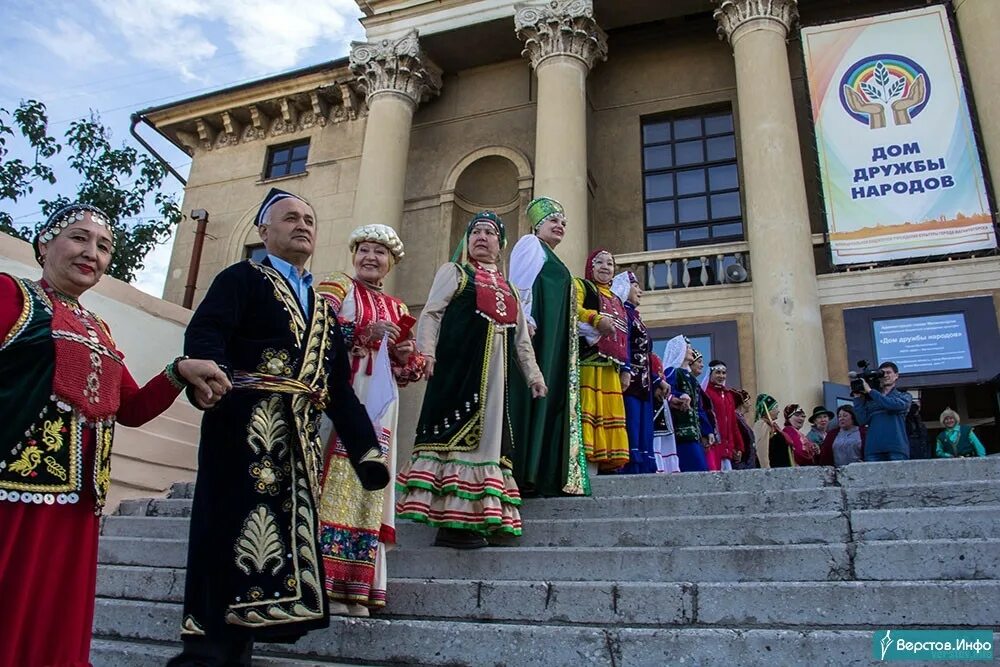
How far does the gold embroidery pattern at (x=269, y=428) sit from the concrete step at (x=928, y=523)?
9.56ft

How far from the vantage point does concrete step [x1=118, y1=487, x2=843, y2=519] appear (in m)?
4.34

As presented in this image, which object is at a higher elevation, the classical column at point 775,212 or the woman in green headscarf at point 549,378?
the classical column at point 775,212

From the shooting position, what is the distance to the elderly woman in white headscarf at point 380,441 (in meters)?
3.53

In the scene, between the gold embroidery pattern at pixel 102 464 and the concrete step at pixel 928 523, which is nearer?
the gold embroidery pattern at pixel 102 464

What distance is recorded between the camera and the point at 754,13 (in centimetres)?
1329

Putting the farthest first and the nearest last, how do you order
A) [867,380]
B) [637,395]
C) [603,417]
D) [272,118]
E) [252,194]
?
1. [272,118]
2. [252,194]
3. [867,380]
4. [637,395]
5. [603,417]

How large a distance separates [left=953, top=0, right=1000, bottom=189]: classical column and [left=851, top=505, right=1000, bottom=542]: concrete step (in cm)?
968

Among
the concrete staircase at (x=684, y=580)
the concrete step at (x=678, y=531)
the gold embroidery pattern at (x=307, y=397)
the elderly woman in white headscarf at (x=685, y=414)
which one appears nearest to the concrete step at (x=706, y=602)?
the concrete staircase at (x=684, y=580)

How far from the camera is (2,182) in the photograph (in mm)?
11273

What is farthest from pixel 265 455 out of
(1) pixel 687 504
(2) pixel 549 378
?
(1) pixel 687 504

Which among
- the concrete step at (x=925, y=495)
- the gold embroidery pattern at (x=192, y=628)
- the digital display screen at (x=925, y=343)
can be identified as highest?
the digital display screen at (x=925, y=343)

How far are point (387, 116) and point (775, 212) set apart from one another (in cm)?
783

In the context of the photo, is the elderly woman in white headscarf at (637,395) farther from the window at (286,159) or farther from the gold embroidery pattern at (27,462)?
the window at (286,159)

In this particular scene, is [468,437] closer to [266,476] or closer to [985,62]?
[266,476]
